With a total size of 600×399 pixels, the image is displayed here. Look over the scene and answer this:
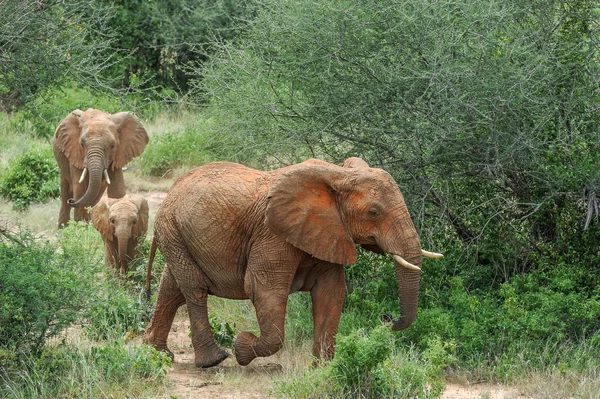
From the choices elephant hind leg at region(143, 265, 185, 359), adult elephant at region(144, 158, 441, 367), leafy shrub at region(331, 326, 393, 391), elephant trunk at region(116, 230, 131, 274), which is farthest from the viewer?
→ elephant trunk at region(116, 230, 131, 274)

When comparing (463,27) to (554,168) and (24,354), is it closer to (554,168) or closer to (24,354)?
(554,168)

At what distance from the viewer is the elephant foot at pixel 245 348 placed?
26.8 ft

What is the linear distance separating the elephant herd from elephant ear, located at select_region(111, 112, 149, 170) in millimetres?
4975

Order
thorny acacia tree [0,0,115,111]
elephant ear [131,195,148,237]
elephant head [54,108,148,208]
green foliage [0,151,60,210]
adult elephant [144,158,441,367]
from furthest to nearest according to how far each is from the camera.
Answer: green foliage [0,151,60,210] < elephant head [54,108,148,208] < elephant ear [131,195,148,237] < thorny acacia tree [0,0,115,111] < adult elephant [144,158,441,367]

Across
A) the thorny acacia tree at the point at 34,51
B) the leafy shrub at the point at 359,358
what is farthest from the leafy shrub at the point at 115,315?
the leafy shrub at the point at 359,358

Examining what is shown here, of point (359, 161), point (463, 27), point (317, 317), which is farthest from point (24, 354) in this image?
point (463, 27)

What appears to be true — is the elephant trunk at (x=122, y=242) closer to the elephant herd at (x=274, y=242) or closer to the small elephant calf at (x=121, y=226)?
the small elephant calf at (x=121, y=226)

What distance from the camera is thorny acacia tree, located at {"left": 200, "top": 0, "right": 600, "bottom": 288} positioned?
9008 mm

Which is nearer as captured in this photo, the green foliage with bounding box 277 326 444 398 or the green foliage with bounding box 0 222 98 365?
the green foliage with bounding box 277 326 444 398

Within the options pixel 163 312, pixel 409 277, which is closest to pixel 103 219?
pixel 163 312

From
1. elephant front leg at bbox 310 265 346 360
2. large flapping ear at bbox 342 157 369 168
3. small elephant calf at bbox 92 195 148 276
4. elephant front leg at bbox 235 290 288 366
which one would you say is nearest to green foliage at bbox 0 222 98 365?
elephant front leg at bbox 235 290 288 366

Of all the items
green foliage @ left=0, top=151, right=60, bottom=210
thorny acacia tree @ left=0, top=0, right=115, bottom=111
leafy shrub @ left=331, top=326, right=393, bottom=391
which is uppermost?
thorny acacia tree @ left=0, top=0, right=115, bottom=111

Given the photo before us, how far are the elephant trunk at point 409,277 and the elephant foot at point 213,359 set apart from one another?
1513 mm

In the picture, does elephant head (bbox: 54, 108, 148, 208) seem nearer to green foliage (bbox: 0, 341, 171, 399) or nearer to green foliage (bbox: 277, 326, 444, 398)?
green foliage (bbox: 0, 341, 171, 399)
